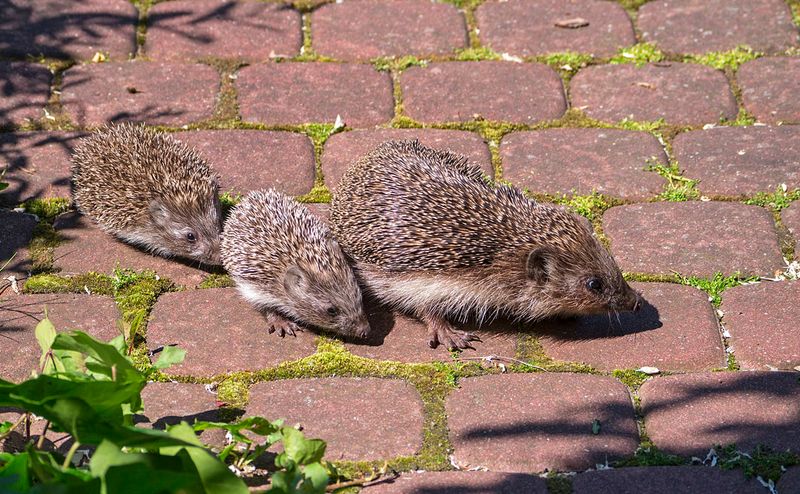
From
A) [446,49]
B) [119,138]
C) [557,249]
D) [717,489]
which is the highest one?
[446,49]

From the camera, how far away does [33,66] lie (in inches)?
295

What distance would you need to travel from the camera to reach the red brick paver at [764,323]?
5.19 metres

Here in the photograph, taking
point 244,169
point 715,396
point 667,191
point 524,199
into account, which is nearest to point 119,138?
point 244,169

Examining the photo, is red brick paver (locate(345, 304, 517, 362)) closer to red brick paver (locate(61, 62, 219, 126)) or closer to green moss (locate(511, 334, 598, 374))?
green moss (locate(511, 334, 598, 374))

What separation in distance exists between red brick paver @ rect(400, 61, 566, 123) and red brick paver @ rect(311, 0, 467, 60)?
1.02 feet

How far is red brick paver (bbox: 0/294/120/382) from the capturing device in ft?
16.9

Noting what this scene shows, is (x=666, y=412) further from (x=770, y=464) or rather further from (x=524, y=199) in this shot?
(x=524, y=199)

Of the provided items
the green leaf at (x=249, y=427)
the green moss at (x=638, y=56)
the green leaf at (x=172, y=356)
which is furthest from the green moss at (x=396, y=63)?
the green leaf at (x=249, y=427)

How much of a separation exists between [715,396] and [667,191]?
1867mm

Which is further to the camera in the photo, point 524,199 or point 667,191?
point 667,191

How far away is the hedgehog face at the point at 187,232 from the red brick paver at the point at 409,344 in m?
1.09

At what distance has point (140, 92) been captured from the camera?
735 centimetres

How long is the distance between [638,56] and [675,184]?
1611mm

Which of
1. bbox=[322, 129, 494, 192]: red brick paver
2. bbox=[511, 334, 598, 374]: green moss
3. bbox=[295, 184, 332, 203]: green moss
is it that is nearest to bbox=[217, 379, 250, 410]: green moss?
bbox=[511, 334, 598, 374]: green moss
